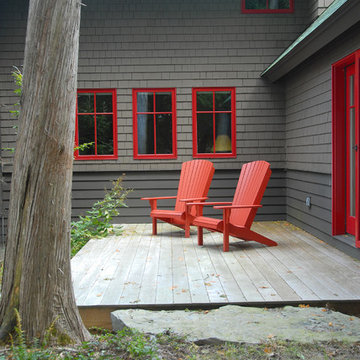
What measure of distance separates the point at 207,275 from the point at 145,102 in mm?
4520

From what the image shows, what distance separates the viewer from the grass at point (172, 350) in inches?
109

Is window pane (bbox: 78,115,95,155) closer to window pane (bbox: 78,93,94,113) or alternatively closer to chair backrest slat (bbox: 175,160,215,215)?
window pane (bbox: 78,93,94,113)

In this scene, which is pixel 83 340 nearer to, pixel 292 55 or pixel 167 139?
pixel 292 55

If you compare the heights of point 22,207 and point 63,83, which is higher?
point 63,83

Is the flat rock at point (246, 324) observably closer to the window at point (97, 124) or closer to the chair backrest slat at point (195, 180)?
the chair backrest slat at point (195, 180)

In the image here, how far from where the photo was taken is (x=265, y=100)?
27.9 ft

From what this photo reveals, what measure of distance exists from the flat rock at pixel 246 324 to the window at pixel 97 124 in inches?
204

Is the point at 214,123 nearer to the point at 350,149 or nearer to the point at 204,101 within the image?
the point at 204,101

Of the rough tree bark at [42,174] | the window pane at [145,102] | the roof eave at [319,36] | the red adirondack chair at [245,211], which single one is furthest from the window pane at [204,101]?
the rough tree bark at [42,174]

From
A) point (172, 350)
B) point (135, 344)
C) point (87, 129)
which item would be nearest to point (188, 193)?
point (87, 129)

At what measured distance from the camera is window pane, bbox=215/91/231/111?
850cm

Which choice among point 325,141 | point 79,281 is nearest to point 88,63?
point 325,141

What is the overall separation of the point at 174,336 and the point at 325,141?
4004 mm

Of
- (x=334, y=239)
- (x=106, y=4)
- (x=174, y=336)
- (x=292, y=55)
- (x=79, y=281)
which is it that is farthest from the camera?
(x=106, y=4)
